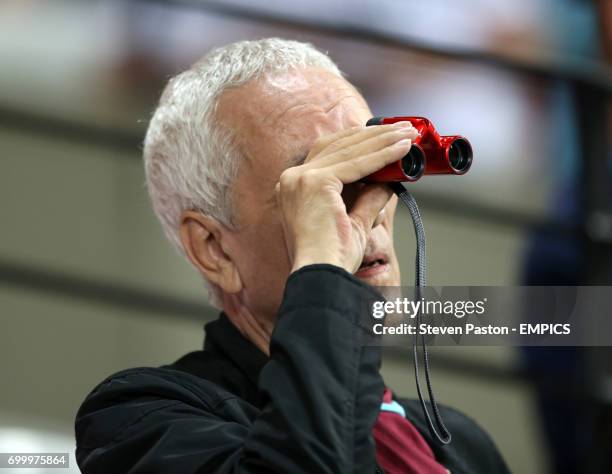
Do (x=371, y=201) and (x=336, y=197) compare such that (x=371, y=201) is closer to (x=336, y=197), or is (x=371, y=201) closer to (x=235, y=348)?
(x=336, y=197)

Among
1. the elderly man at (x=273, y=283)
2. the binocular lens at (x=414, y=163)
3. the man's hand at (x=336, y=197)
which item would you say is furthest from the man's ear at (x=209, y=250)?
the binocular lens at (x=414, y=163)

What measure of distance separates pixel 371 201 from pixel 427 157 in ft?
0.33

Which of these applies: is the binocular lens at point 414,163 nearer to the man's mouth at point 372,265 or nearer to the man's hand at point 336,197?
the man's hand at point 336,197

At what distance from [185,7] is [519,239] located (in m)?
1.21

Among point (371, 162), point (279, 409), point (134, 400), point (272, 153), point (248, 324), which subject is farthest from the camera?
point (248, 324)

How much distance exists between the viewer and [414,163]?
1.67 metres

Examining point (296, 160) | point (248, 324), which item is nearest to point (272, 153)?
point (296, 160)

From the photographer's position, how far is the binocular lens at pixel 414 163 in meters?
1.66

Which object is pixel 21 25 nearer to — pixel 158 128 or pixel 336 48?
pixel 336 48

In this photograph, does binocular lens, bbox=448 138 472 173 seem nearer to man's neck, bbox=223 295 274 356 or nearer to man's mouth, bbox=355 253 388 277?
man's mouth, bbox=355 253 388 277

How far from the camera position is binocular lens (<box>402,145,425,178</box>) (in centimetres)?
166

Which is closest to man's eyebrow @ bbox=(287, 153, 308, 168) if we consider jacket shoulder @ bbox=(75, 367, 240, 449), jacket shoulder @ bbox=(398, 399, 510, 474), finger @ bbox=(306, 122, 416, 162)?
finger @ bbox=(306, 122, 416, 162)

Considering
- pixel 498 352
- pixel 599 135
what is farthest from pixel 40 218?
pixel 599 135

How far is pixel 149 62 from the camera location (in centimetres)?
351
